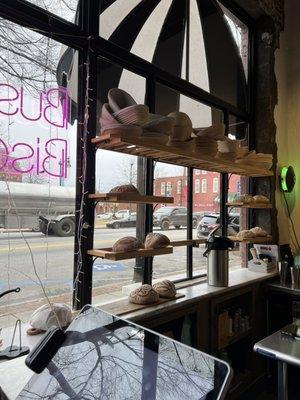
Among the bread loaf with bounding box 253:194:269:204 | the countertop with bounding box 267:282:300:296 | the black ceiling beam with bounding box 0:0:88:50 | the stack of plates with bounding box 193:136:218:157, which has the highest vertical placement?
the black ceiling beam with bounding box 0:0:88:50

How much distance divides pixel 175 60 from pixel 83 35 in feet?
3.07

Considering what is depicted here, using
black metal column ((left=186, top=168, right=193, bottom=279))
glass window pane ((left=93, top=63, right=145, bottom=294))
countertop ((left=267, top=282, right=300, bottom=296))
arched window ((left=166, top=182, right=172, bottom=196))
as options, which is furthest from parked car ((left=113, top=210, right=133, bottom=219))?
countertop ((left=267, top=282, right=300, bottom=296))

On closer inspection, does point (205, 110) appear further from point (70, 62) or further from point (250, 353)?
point (250, 353)

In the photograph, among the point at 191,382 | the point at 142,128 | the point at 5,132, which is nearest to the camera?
the point at 191,382

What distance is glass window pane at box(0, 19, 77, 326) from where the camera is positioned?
150 cm

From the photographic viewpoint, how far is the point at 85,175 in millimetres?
1753

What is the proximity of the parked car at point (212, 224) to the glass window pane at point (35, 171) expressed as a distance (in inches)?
50.2

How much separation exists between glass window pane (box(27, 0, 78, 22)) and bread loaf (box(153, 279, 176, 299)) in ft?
5.20

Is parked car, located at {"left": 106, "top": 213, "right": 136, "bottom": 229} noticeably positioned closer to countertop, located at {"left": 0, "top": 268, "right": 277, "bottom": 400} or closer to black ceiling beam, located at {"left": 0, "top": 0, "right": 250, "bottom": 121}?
countertop, located at {"left": 0, "top": 268, "right": 277, "bottom": 400}

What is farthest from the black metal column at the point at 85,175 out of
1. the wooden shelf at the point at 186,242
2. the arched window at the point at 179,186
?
the arched window at the point at 179,186

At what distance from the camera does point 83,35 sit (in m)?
1.79

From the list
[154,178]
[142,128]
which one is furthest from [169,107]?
[142,128]

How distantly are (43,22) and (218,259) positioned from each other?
1.79m

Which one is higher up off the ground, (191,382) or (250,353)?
(191,382)
